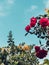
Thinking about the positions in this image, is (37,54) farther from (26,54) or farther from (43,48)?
(26,54)

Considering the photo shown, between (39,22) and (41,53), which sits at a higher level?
(39,22)

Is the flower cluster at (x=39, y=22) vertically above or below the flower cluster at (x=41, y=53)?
above

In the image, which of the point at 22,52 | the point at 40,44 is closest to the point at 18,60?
the point at 22,52

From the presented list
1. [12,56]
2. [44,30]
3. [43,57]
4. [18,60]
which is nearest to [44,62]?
[43,57]

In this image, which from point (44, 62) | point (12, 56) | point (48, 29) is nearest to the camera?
point (44, 62)

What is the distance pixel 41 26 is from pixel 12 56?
17186 mm

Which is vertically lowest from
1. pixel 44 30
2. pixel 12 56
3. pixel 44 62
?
pixel 44 62

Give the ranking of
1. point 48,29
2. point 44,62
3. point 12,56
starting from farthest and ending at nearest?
point 12,56
point 48,29
point 44,62

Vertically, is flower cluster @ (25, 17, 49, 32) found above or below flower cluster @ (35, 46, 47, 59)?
above

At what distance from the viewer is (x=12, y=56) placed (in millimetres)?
23375

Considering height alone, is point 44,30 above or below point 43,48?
above

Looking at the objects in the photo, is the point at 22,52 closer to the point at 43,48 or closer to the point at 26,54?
the point at 26,54

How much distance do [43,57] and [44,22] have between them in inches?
34.0

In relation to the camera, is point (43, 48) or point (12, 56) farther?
point (12, 56)
